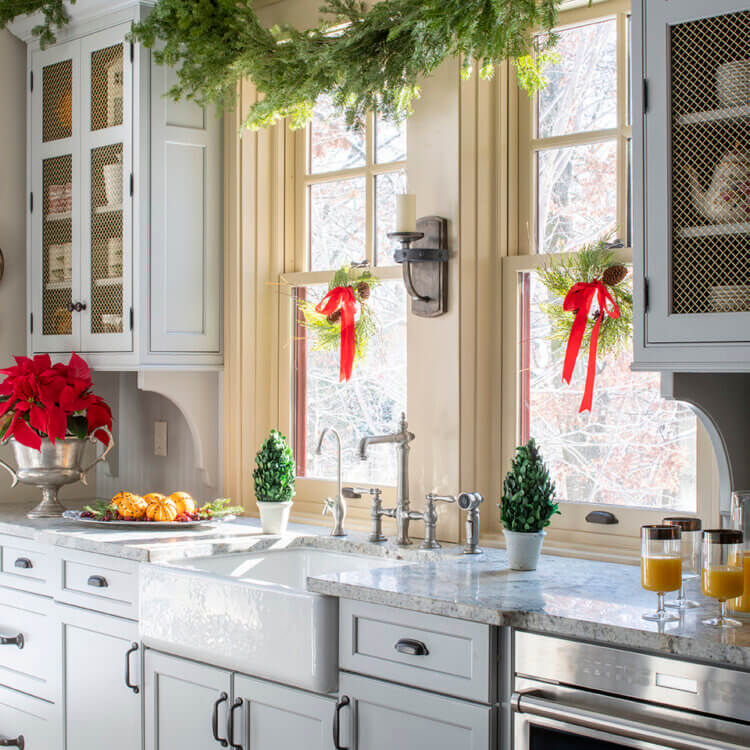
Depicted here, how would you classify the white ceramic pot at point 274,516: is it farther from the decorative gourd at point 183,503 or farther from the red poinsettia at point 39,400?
the red poinsettia at point 39,400

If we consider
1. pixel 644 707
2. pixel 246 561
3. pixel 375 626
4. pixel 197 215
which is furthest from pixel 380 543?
pixel 197 215

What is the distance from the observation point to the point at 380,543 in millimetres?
2840

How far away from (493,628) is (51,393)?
1.89m

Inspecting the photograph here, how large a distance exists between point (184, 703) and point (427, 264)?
4.37 ft

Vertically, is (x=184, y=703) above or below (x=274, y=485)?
below

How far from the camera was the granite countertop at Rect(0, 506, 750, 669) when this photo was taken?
181 centimetres

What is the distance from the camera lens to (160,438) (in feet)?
12.5

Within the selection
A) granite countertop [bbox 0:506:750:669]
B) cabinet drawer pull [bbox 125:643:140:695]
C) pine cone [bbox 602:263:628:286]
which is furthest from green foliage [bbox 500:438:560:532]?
cabinet drawer pull [bbox 125:643:140:695]

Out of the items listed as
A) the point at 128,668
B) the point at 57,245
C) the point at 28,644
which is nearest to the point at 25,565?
the point at 28,644

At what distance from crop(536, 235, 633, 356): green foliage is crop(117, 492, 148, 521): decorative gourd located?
1.39m

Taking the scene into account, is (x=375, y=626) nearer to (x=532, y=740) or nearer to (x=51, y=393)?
(x=532, y=740)

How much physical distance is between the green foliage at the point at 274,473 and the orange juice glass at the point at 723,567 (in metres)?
1.47

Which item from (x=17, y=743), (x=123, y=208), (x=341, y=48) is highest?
(x=341, y=48)

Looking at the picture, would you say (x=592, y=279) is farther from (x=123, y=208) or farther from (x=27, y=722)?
(x=27, y=722)
